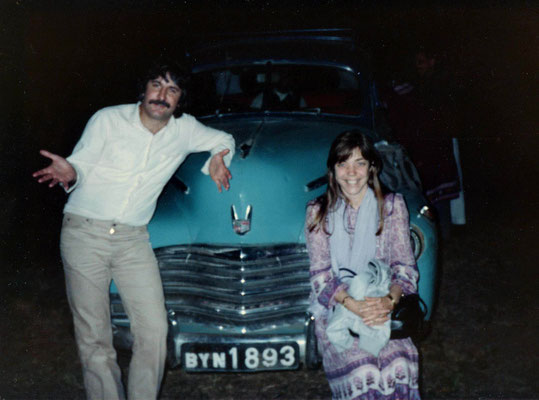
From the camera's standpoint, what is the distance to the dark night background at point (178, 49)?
6.22 metres

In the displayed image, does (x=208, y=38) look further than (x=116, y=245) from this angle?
Yes

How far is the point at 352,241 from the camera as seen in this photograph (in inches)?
108

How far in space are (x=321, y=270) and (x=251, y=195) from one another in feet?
2.08

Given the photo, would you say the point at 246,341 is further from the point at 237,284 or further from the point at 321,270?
the point at 321,270

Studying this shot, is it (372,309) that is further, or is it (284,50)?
(284,50)

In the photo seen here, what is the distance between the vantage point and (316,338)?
2738mm

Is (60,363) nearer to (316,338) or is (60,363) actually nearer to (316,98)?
(316,338)

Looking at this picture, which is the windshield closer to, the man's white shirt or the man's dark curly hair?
the man's dark curly hair

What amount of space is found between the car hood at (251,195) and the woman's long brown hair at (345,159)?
0.22m

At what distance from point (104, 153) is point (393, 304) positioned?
168 centimetres

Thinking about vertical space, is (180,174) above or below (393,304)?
above

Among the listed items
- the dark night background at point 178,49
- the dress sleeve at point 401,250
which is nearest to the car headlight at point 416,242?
the dress sleeve at point 401,250

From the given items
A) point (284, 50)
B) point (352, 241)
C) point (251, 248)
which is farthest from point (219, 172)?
point (284, 50)

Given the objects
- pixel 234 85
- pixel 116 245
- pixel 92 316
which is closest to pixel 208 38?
pixel 234 85
